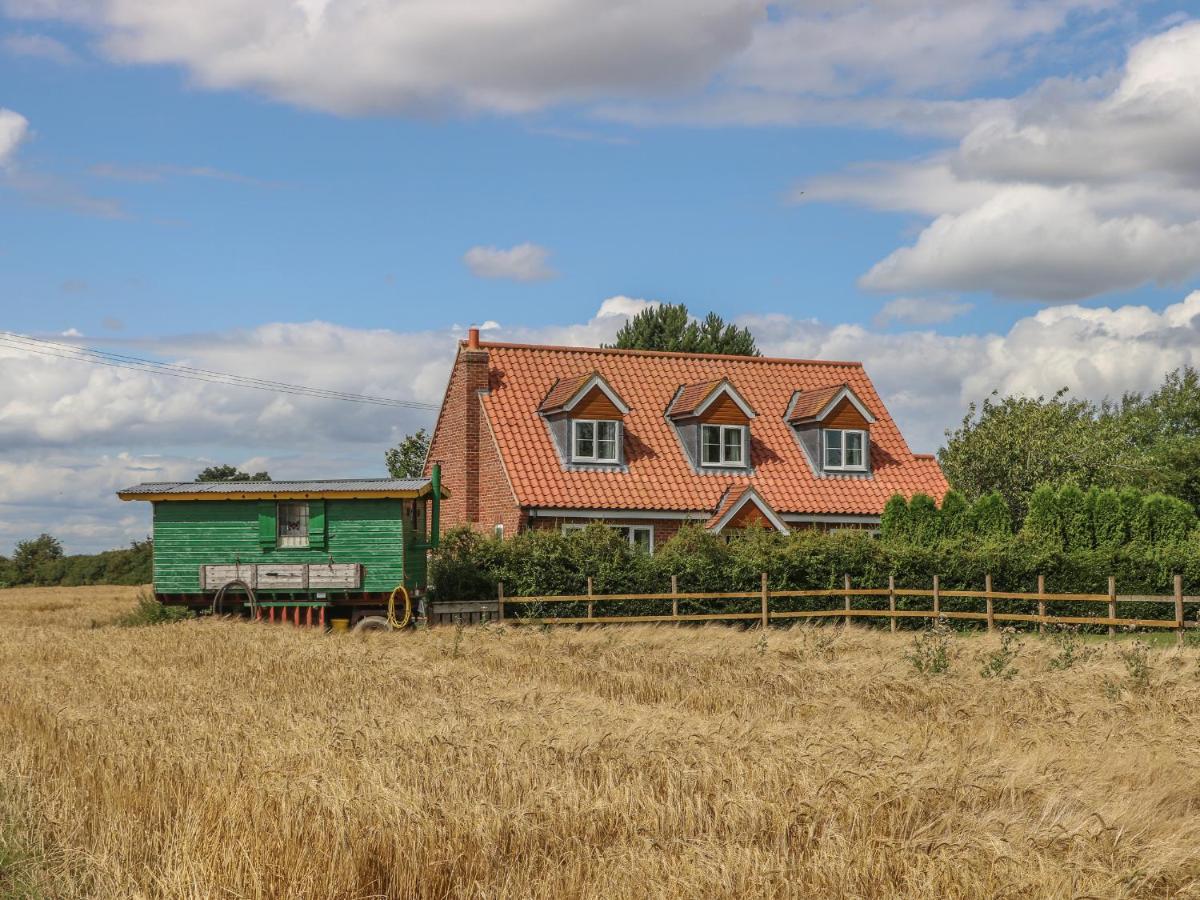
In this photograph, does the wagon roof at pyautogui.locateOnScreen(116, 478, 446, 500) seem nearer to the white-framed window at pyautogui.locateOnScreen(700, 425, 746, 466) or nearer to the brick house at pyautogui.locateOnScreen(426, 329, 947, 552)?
the brick house at pyautogui.locateOnScreen(426, 329, 947, 552)

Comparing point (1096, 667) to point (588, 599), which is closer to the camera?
point (1096, 667)

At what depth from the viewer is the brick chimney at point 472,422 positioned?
4053 cm

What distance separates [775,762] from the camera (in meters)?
10.1

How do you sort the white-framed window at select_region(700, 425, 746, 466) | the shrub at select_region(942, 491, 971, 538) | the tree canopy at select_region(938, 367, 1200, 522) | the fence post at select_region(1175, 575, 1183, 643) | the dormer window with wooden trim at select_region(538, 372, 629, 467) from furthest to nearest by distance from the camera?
1. the tree canopy at select_region(938, 367, 1200, 522)
2. the white-framed window at select_region(700, 425, 746, 466)
3. the dormer window with wooden trim at select_region(538, 372, 629, 467)
4. the shrub at select_region(942, 491, 971, 538)
5. the fence post at select_region(1175, 575, 1183, 643)

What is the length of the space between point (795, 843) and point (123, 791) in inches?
186

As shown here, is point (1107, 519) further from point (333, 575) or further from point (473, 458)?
point (333, 575)

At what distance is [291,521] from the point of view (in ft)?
103

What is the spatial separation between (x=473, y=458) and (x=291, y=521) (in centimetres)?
1014

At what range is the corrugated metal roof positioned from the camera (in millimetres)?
30844

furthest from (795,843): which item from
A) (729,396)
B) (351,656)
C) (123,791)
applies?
(729,396)

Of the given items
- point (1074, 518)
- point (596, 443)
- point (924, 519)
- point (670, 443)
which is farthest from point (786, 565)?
point (1074, 518)

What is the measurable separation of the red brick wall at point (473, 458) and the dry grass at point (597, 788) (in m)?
21.9

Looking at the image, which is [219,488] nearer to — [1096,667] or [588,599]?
[588,599]

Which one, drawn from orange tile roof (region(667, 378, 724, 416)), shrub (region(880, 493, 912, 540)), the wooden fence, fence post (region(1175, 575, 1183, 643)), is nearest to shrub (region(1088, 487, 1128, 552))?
the wooden fence
